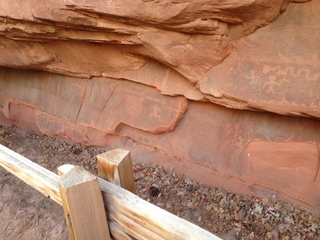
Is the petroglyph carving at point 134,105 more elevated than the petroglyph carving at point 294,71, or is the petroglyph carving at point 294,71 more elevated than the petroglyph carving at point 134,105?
the petroglyph carving at point 294,71

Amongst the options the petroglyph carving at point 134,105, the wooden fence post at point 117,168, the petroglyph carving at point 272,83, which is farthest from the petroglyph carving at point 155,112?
the wooden fence post at point 117,168

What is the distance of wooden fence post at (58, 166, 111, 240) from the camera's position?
1332 mm

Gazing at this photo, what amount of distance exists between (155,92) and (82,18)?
1080 mm

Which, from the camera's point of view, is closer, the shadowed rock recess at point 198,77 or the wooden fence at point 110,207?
the wooden fence at point 110,207

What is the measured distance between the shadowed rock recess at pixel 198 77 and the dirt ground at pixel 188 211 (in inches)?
5.2

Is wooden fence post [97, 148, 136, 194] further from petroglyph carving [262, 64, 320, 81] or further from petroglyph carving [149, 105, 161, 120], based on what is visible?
petroglyph carving [149, 105, 161, 120]

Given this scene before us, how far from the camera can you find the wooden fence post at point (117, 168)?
146cm

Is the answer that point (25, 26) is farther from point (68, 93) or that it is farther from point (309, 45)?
point (309, 45)

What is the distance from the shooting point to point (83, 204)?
1362mm

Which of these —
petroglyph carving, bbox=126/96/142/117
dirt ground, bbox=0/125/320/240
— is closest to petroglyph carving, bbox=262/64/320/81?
dirt ground, bbox=0/125/320/240

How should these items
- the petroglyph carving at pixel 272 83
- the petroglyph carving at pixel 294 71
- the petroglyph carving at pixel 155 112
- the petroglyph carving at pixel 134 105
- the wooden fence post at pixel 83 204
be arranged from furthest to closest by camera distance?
the petroglyph carving at pixel 134 105
the petroglyph carving at pixel 155 112
the petroglyph carving at pixel 272 83
the petroglyph carving at pixel 294 71
the wooden fence post at pixel 83 204

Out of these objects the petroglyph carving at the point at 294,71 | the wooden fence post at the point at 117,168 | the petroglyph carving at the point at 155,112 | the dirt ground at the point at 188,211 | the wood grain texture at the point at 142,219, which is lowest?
the dirt ground at the point at 188,211

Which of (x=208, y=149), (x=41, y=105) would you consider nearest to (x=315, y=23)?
(x=208, y=149)

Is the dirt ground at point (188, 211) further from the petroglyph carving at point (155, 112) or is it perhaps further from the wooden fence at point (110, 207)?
the wooden fence at point (110, 207)
